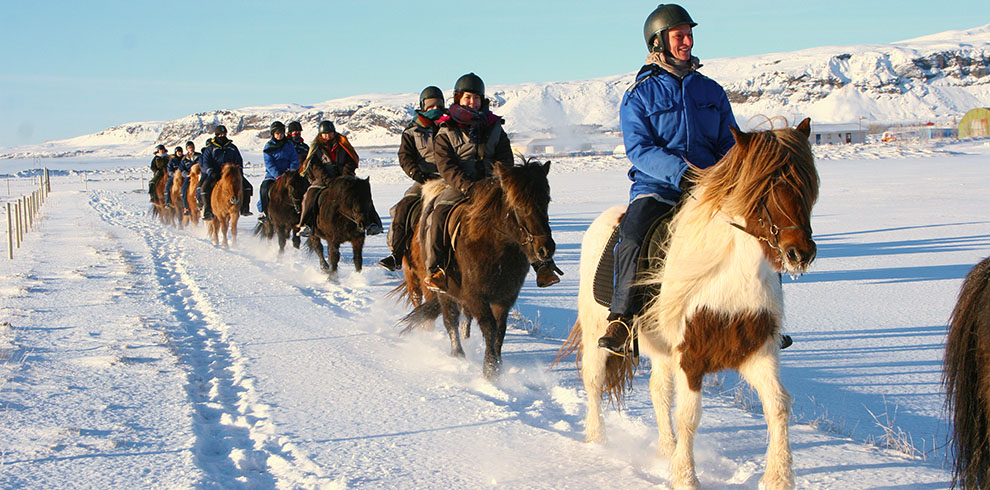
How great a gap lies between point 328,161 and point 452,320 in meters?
6.02

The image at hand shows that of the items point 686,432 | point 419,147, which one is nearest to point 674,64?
point 686,432

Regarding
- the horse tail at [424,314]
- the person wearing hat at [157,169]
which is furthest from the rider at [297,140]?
the person wearing hat at [157,169]

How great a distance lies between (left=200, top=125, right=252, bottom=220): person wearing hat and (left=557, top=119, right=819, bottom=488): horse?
15.0 metres

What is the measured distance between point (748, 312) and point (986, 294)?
103 centimetres

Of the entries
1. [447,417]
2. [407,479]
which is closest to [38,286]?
[447,417]

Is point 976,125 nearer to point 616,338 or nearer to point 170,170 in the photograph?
point 170,170

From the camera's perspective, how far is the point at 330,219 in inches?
468

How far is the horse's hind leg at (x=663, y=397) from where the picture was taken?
4488 mm

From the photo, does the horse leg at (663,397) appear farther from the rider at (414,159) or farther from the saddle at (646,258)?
the rider at (414,159)

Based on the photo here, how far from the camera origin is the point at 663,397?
4.52m

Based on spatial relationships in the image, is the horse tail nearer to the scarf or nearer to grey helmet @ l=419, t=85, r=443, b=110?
grey helmet @ l=419, t=85, r=443, b=110

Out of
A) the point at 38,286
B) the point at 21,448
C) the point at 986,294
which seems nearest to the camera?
the point at 986,294

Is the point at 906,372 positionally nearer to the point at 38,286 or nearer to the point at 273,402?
the point at 273,402

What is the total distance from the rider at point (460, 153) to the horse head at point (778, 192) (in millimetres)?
3583
